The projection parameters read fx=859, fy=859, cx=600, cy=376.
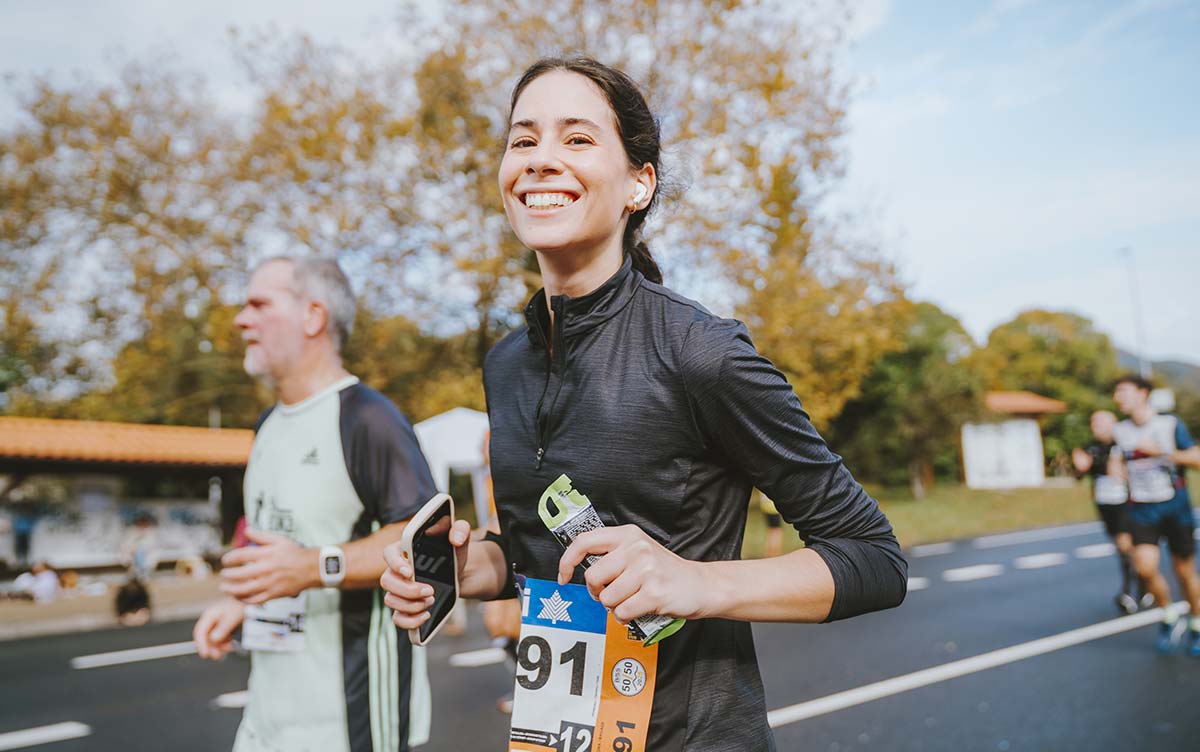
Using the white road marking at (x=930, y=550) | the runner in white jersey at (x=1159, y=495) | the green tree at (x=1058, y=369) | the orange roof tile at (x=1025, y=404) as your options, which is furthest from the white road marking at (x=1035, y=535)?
the green tree at (x=1058, y=369)

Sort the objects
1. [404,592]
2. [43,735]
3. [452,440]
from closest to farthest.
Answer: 1. [404,592]
2. [43,735]
3. [452,440]

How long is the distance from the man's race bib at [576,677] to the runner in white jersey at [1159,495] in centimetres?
687

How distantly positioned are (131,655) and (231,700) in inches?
119

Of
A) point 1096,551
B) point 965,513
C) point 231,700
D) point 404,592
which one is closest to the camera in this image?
point 404,592

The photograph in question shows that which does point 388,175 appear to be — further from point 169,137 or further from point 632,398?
point 632,398

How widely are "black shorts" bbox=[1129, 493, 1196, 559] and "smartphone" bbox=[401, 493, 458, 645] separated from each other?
717 cm

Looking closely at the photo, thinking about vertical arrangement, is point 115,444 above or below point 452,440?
above

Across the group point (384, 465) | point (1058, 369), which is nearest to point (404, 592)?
point (384, 465)

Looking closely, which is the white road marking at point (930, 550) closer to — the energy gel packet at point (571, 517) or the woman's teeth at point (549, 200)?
the woman's teeth at point (549, 200)

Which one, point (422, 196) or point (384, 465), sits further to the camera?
point (422, 196)

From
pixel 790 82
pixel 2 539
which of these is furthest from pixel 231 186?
pixel 790 82

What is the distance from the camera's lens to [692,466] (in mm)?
1285

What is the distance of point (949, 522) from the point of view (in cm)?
2248

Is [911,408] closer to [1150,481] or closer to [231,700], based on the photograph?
[1150,481]
